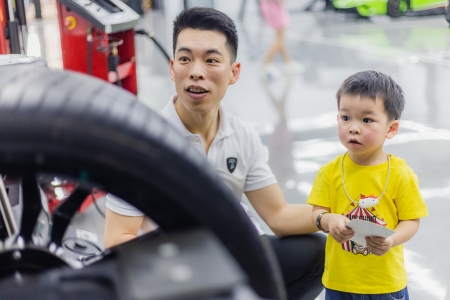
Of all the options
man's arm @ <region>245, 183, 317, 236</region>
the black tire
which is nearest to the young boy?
man's arm @ <region>245, 183, 317, 236</region>

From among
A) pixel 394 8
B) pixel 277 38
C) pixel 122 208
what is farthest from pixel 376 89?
pixel 394 8

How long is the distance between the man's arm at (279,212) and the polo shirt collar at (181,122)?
223mm

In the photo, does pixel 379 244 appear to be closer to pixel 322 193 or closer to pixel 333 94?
pixel 322 193

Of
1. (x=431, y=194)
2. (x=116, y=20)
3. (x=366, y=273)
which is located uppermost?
(x=116, y=20)

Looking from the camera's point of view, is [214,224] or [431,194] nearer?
[214,224]

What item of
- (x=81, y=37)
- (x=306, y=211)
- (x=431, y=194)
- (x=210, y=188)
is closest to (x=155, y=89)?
(x=81, y=37)

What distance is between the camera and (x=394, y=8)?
31.1ft

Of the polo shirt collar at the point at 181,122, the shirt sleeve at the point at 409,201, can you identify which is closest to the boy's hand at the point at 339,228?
the shirt sleeve at the point at 409,201

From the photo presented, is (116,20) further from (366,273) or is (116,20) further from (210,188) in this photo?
(210,188)

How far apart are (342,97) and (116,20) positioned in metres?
1.76

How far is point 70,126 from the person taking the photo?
0.51m

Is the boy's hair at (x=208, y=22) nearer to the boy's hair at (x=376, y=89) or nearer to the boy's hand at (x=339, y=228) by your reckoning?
the boy's hair at (x=376, y=89)

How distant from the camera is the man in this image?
5.63 ft

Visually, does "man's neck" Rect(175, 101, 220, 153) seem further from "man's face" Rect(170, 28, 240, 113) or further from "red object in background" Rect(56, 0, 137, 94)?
"red object in background" Rect(56, 0, 137, 94)
